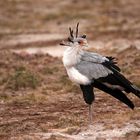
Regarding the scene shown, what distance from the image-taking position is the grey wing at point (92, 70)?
34.2 ft

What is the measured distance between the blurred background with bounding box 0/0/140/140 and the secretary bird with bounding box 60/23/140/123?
74cm

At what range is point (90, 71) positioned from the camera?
10.5m

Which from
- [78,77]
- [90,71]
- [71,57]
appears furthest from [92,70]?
[71,57]

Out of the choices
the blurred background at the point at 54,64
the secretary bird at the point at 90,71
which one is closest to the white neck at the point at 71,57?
the secretary bird at the point at 90,71

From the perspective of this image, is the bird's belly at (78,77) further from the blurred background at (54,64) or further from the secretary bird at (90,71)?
the blurred background at (54,64)

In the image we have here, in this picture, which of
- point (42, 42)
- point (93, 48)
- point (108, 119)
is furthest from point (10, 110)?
point (42, 42)

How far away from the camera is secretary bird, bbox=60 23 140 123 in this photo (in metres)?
10.4

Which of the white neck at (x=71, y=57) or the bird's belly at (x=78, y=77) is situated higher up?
the white neck at (x=71, y=57)

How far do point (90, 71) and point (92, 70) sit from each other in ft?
0.14

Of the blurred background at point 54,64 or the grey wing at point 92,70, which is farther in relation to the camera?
the blurred background at point 54,64

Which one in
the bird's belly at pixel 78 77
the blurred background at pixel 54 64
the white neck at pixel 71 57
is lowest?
the blurred background at pixel 54 64

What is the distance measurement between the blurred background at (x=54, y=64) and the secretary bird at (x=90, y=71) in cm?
74

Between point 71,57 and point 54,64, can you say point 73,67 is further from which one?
point 54,64

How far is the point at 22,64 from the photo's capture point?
17844 millimetres
